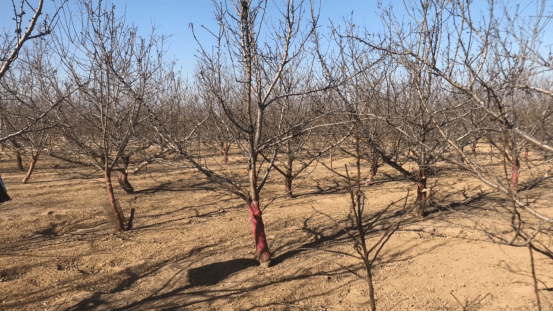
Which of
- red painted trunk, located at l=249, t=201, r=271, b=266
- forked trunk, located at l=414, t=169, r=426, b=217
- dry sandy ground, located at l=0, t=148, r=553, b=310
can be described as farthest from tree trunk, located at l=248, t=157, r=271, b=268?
forked trunk, located at l=414, t=169, r=426, b=217

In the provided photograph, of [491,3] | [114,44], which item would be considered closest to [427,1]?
[491,3]

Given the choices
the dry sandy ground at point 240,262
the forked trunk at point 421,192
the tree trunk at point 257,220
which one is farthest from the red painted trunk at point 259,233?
the forked trunk at point 421,192

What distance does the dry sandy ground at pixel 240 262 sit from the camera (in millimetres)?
3777

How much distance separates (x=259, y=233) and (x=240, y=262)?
0.54 m

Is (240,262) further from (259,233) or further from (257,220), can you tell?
(257,220)

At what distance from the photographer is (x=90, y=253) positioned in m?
5.20

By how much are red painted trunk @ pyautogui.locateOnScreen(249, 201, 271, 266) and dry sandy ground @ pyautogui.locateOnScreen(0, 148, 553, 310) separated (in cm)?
14

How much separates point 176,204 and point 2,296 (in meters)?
4.22

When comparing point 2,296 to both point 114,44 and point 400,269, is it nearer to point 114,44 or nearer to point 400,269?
point 114,44

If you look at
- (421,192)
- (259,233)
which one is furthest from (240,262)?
(421,192)

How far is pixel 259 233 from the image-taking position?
4.58 m

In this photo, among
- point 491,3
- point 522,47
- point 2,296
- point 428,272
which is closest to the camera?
point 522,47

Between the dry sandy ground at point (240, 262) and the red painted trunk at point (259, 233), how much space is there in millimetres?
137

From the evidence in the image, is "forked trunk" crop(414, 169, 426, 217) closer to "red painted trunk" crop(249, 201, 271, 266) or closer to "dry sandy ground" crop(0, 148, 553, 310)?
"dry sandy ground" crop(0, 148, 553, 310)
